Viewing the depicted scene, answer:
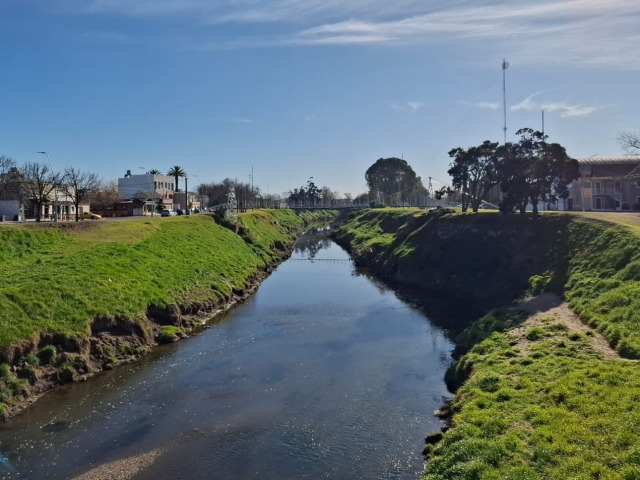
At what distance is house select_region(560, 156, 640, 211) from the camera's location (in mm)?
73625

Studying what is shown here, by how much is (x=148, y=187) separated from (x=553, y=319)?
115 metres

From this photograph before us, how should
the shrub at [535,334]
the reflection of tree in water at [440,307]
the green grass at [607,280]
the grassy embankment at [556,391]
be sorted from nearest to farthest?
the grassy embankment at [556,391] < the green grass at [607,280] < the shrub at [535,334] < the reflection of tree in water at [440,307]

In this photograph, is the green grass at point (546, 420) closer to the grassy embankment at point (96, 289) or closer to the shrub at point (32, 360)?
the grassy embankment at point (96, 289)

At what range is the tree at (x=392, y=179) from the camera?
174625mm

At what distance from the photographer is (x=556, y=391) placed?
61.7 ft

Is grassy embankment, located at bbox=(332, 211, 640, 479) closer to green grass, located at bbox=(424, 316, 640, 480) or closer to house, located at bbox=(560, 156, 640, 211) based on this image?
green grass, located at bbox=(424, 316, 640, 480)

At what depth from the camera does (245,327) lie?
122 feet

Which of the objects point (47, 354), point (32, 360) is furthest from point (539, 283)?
point (32, 360)

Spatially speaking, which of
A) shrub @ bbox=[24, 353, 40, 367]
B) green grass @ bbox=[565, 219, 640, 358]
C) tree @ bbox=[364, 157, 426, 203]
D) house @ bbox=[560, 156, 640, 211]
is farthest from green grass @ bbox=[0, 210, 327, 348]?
tree @ bbox=[364, 157, 426, 203]

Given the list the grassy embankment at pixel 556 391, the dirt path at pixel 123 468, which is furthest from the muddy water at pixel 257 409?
the grassy embankment at pixel 556 391

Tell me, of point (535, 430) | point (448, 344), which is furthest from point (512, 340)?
point (535, 430)

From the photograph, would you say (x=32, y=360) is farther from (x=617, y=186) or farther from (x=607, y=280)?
(x=617, y=186)

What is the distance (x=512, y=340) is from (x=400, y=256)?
3536 cm

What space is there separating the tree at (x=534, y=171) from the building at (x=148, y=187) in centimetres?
8275
